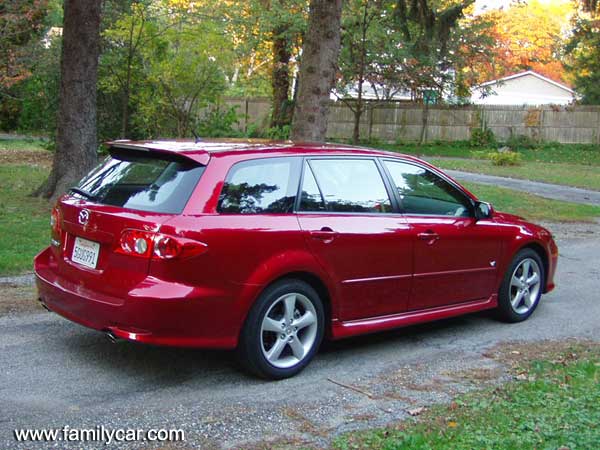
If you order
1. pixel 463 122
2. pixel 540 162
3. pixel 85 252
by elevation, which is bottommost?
pixel 85 252

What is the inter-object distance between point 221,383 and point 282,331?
54 centimetres

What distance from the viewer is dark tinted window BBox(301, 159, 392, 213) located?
5.75 metres

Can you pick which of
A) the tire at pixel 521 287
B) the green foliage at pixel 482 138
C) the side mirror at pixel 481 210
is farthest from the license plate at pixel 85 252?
the green foliage at pixel 482 138

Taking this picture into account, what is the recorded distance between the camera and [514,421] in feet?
14.6

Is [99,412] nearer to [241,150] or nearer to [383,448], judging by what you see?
[383,448]

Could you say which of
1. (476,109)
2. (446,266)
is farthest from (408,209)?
(476,109)

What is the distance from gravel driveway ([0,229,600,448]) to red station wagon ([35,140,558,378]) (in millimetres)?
285

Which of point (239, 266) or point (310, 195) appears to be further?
point (310, 195)

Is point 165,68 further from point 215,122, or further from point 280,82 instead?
point 280,82

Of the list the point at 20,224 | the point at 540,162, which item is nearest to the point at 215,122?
the point at 20,224

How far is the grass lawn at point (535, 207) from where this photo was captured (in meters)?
14.9

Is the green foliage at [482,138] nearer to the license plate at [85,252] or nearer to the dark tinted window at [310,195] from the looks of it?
the dark tinted window at [310,195]

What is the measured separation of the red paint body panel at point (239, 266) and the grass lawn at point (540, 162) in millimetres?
15630

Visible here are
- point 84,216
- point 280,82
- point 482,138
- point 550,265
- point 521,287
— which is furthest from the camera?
point 482,138
